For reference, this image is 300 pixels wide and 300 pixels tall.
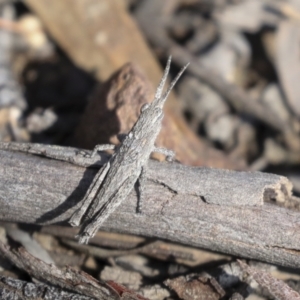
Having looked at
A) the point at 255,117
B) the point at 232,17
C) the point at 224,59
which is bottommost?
the point at 255,117

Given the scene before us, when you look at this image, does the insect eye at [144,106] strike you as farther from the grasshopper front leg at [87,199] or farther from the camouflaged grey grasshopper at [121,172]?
the grasshopper front leg at [87,199]

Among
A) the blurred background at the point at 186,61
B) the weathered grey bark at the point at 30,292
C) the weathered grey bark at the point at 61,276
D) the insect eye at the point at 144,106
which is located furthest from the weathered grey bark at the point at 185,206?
the blurred background at the point at 186,61

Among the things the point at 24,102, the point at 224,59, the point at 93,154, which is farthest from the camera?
the point at 224,59

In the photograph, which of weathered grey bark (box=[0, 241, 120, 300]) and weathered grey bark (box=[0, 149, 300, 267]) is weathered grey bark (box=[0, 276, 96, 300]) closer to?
weathered grey bark (box=[0, 241, 120, 300])

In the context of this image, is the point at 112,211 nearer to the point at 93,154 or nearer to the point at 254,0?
the point at 93,154

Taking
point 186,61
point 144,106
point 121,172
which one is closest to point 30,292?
point 121,172

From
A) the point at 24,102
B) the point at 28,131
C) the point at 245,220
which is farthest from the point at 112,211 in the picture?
the point at 24,102

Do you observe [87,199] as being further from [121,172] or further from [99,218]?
[121,172]

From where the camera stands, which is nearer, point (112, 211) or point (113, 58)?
point (112, 211)
